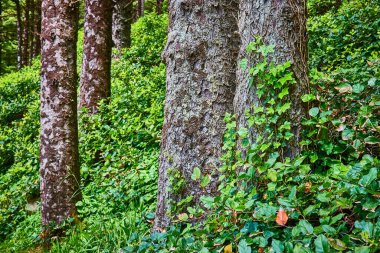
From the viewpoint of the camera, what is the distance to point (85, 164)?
6566mm

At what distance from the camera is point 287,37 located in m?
3.00

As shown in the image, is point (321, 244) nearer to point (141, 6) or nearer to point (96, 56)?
point (96, 56)

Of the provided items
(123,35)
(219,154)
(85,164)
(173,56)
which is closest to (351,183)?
(219,154)

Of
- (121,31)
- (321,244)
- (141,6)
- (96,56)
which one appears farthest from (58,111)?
(141,6)

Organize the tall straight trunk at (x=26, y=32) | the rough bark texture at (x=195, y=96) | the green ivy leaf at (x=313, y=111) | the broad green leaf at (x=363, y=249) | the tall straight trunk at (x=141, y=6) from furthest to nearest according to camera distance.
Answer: the tall straight trunk at (x=141, y=6) < the tall straight trunk at (x=26, y=32) < the rough bark texture at (x=195, y=96) < the green ivy leaf at (x=313, y=111) < the broad green leaf at (x=363, y=249)

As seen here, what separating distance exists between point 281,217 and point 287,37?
56.9 inches

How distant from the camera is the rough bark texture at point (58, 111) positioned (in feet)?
16.4

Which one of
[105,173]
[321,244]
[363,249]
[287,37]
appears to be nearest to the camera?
[363,249]

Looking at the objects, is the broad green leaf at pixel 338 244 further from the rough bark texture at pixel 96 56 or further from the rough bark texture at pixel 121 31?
the rough bark texture at pixel 121 31

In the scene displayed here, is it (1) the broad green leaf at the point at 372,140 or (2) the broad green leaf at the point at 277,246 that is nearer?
(2) the broad green leaf at the point at 277,246

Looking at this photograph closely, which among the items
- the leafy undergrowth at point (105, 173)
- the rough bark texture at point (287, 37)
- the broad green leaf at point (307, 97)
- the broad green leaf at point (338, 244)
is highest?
the rough bark texture at point (287, 37)

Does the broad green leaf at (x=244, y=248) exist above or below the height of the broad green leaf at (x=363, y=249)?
below

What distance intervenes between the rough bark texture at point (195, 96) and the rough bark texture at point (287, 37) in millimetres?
694

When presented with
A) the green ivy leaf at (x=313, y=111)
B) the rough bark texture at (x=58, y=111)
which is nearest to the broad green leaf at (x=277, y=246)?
the green ivy leaf at (x=313, y=111)
